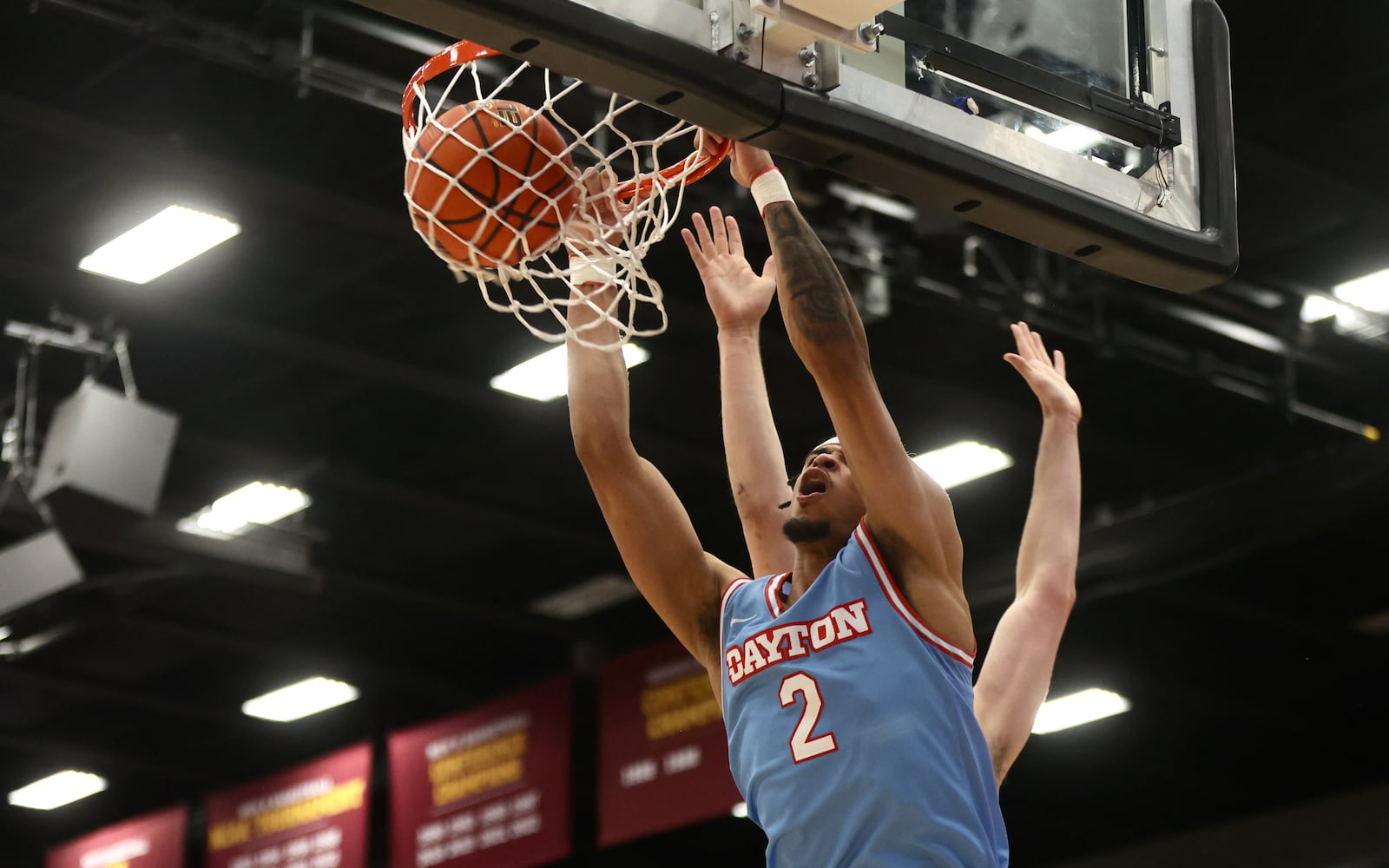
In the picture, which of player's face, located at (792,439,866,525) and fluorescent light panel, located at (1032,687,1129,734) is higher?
fluorescent light panel, located at (1032,687,1129,734)

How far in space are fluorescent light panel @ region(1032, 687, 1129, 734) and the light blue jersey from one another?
8.75m

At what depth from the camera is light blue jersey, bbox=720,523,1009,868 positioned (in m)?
3.14

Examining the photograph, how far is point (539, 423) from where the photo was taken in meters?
9.57

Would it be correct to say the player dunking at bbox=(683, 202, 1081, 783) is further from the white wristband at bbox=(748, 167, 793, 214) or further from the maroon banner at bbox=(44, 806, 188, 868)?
the maroon banner at bbox=(44, 806, 188, 868)

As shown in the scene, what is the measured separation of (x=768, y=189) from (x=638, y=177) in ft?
1.20

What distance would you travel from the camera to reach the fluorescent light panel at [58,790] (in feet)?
47.2

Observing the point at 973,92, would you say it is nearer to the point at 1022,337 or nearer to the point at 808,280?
the point at 808,280

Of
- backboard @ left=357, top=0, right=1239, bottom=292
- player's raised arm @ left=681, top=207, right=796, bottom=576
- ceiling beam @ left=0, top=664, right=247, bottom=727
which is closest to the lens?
backboard @ left=357, top=0, right=1239, bottom=292

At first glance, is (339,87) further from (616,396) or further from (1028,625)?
(1028,625)

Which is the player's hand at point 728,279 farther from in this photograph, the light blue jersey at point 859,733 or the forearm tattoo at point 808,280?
the light blue jersey at point 859,733

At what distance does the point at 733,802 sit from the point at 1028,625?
19.5ft

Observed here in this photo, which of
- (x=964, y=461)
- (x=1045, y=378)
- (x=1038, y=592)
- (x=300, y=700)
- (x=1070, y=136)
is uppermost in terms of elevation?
(x=964, y=461)

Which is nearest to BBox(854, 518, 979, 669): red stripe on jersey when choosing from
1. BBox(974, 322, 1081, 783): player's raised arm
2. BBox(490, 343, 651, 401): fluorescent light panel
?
BBox(974, 322, 1081, 783): player's raised arm

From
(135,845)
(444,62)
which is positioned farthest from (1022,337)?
(135,845)
